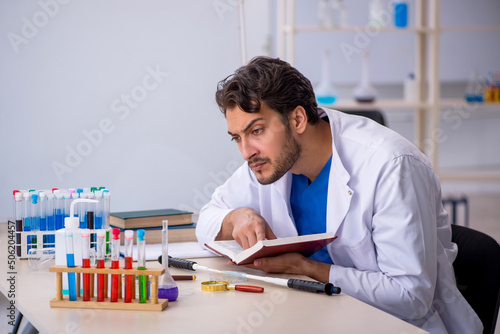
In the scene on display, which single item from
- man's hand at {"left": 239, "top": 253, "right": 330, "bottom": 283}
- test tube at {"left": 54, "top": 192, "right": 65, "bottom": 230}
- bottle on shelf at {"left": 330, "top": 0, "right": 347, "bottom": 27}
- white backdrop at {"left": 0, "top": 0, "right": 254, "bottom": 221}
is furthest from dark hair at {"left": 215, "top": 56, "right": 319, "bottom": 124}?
→ bottle on shelf at {"left": 330, "top": 0, "right": 347, "bottom": 27}

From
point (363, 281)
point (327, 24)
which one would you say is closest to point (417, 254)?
point (363, 281)

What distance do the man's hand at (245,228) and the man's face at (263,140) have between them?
106 millimetres

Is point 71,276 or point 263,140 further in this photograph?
point 263,140

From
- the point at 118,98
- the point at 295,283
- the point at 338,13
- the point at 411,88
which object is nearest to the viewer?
the point at 295,283

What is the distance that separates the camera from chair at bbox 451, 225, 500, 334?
138 cm

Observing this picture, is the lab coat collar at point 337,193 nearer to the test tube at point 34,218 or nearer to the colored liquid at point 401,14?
the test tube at point 34,218

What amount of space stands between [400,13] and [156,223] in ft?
10.0

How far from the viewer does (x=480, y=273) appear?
1416 mm

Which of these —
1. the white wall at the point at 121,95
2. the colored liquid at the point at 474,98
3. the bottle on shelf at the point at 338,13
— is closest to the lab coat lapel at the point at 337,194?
the white wall at the point at 121,95

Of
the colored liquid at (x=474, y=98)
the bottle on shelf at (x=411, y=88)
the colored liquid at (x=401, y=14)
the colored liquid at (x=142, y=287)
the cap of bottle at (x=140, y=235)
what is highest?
the colored liquid at (x=401, y=14)

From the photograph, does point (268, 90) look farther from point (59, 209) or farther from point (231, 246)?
point (59, 209)

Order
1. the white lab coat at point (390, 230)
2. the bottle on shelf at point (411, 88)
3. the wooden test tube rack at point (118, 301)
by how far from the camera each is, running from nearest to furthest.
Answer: the wooden test tube rack at point (118, 301) → the white lab coat at point (390, 230) → the bottle on shelf at point (411, 88)

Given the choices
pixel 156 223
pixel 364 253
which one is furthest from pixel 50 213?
pixel 364 253

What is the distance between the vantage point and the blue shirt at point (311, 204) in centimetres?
165
